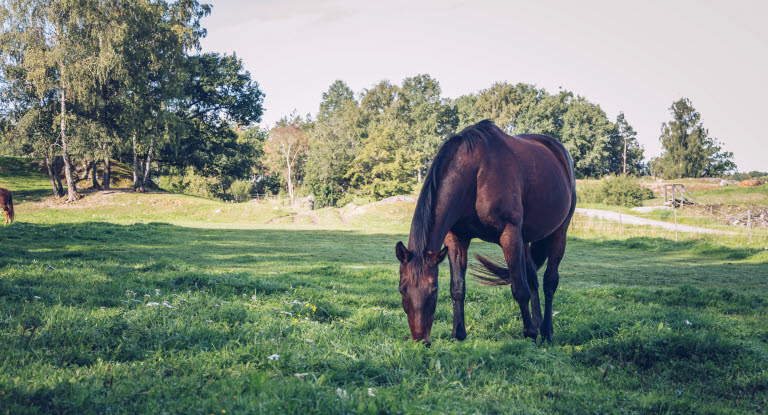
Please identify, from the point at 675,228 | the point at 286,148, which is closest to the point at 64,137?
the point at 675,228

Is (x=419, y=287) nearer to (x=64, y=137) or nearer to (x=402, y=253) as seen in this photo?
(x=402, y=253)

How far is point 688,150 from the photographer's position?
66125 millimetres

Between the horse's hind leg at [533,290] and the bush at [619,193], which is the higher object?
the bush at [619,193]

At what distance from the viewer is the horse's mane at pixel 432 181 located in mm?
4175

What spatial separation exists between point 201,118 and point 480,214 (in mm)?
47447

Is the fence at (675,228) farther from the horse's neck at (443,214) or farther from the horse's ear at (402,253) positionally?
the horse's ear at (402,253)

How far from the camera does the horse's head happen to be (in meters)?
4.07

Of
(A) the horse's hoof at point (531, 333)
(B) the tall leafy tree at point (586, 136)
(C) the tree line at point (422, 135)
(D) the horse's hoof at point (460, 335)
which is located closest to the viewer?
(D) the horse's hoof at point (460, 335)

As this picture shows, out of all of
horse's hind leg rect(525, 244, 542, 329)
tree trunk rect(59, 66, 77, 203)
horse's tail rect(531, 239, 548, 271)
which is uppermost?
tree trunk rect(59, 66, 77, 203)

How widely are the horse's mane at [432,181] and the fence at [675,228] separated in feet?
61.3

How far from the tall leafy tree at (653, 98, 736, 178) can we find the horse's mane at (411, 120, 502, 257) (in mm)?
75654

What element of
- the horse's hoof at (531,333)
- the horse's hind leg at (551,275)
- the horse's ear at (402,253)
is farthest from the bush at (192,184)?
the horse's ear at (402,253)

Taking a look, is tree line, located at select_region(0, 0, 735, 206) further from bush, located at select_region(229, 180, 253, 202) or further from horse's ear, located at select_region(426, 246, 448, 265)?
horse's ear, located at select_region(426, 246, 448, 265)

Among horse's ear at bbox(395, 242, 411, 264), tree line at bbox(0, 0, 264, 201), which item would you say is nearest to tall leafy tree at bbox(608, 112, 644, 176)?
tree line at bbox(0, 0, 264, 201)
